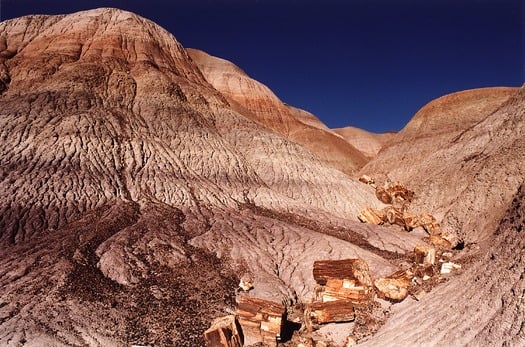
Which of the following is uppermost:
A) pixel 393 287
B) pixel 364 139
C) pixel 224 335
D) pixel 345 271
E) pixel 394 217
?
pixel 393 287

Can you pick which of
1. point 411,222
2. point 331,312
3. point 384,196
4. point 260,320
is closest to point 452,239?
point 411,222

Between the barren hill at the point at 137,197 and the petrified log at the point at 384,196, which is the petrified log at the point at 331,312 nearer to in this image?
the barren hill at the point at 137,197

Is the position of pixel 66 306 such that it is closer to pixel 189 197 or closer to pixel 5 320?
pixel 5 320

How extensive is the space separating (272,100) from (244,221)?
42.5 metres

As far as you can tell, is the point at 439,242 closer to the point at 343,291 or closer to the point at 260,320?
the point at 343,291

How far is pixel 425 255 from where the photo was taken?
13.2 meters

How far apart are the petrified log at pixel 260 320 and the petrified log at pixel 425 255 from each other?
17.1 ft

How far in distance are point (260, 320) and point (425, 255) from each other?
6261mm

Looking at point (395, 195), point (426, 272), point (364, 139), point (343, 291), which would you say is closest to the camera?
point (343, 291)

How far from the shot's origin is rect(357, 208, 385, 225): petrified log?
23.2 m

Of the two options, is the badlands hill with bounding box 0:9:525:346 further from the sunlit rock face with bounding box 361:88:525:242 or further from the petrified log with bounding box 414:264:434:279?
the petrified log with bounding box 414:264:434:279

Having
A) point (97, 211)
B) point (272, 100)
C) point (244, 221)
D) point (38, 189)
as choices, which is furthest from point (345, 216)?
point (272, 100)

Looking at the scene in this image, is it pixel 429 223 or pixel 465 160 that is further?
pixel 465 160

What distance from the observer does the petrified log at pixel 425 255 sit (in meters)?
12.3
